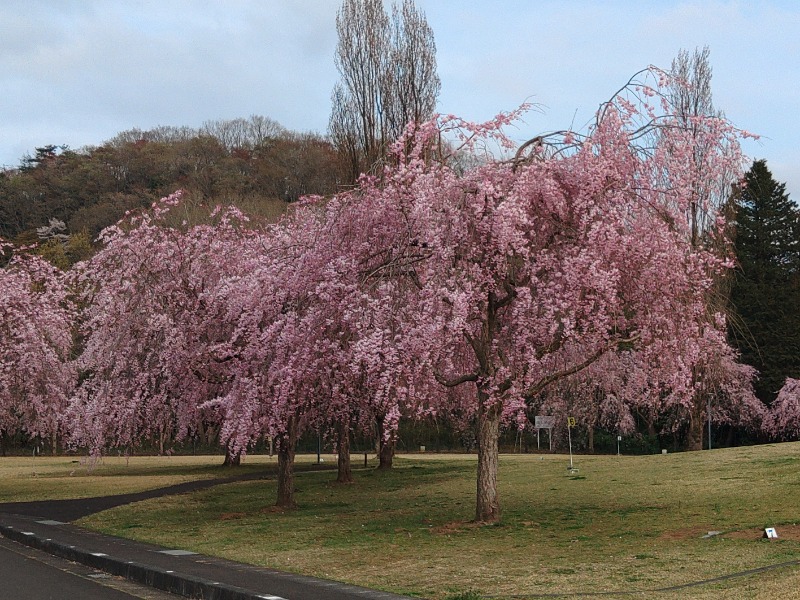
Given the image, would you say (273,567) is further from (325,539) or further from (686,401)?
(686,401)

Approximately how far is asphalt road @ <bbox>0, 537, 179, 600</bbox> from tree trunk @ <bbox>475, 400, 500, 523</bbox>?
7.52 meters

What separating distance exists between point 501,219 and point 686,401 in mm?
5327

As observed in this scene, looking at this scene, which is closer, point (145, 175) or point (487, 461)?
point (487, 461)

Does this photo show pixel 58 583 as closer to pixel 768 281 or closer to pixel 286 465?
pixel 286 465

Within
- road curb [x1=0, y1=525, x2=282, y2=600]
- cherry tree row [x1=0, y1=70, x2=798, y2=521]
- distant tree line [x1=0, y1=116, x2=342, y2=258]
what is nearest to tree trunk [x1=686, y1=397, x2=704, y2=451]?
cherry tree row [x1=0, y1=70, x2=798, y2=521]

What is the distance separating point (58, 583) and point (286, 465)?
39.8 feet

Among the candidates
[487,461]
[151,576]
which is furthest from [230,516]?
[151,576]

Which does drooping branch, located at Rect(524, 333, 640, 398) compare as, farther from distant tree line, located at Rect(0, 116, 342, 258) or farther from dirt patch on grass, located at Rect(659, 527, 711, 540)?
distant tree line, located at Rect(0, 116, 342, 258)

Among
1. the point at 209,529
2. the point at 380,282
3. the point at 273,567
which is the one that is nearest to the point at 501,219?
the point at 380,282

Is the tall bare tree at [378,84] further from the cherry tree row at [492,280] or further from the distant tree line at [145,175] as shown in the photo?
the distant tree line at [145,175]

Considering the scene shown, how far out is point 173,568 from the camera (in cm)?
1352

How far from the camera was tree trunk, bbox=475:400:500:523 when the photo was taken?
18.8 metres

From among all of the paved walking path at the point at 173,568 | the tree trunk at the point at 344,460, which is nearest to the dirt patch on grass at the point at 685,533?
the paved walking path at the point at 173,568

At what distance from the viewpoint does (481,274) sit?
17250mm
